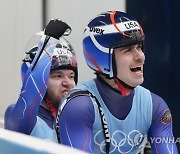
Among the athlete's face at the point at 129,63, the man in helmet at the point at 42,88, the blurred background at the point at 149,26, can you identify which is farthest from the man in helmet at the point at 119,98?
the blurred background at the point at 149,26

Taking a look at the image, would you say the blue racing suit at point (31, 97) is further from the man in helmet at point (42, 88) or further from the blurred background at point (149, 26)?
the blurred background at point (149, 26)

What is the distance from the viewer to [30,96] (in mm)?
2834

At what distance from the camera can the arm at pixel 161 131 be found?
254 centimetres

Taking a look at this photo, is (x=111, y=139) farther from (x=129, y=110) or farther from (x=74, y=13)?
(x=74, y=13)

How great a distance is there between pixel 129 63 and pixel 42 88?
21.6 inches

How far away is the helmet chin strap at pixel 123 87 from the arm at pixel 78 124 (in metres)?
0.21

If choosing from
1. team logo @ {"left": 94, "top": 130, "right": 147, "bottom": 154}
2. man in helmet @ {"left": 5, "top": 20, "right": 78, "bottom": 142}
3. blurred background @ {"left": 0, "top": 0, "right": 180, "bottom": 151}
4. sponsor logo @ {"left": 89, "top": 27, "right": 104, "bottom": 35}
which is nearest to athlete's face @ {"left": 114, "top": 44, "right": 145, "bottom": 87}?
sponsor logo @ {"left": 89, "top": 27, "right": 104, "bottom": 35}

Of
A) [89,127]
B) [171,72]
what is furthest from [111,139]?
[171,72]

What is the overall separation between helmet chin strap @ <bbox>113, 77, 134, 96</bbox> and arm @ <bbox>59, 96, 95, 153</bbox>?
211 millimetres

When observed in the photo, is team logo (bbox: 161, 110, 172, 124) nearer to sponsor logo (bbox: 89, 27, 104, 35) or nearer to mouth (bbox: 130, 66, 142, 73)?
mouth (bbox: 130, 66, 142, 73)

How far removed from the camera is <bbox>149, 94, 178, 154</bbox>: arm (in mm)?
2543

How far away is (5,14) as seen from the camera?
17.0 ft

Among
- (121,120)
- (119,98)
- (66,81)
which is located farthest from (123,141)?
(66,81)

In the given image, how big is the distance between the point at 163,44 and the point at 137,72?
69.4 inches
